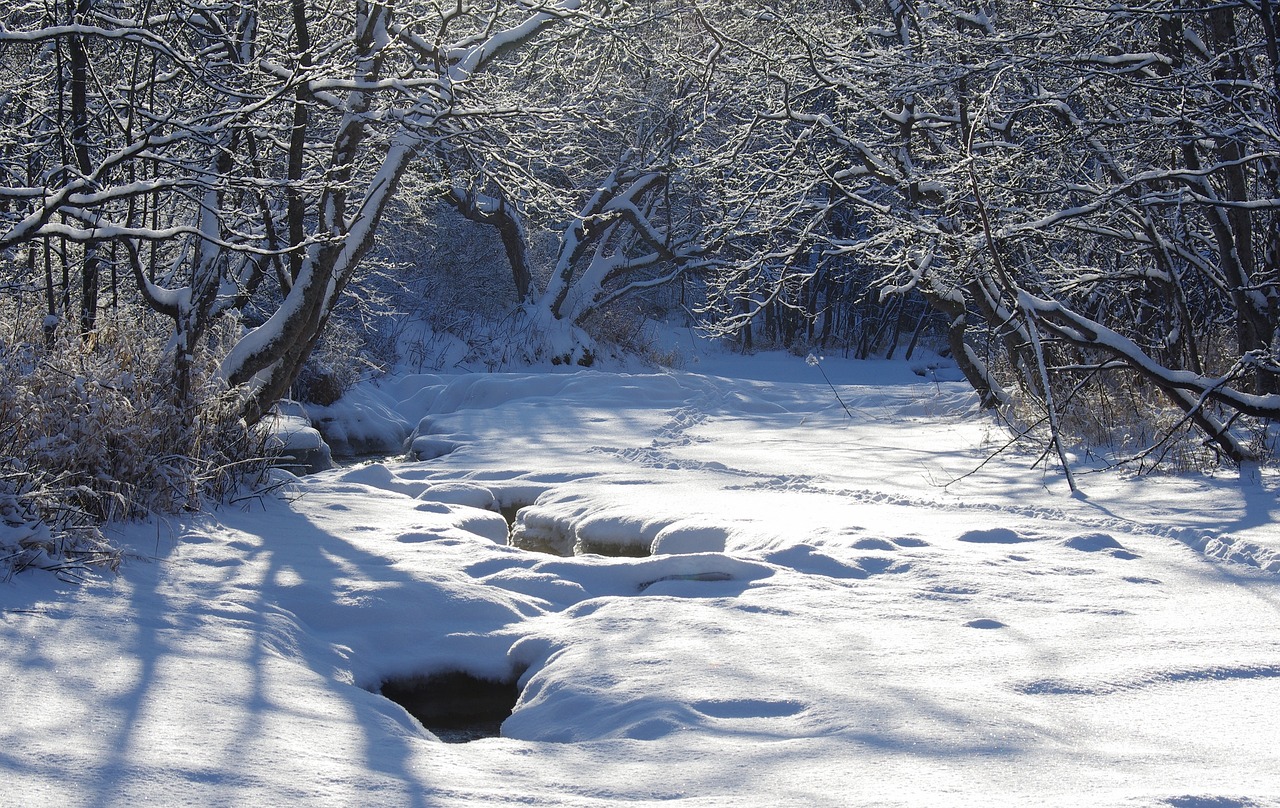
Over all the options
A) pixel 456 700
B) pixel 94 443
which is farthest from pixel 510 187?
pixel 456 700

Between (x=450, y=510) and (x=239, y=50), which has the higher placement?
(x=239, y=50)

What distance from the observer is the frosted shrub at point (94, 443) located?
4.00 meters

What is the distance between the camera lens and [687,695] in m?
3.06

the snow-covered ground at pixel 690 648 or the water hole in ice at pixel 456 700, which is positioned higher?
the snow-covered ground at pixel 690 648

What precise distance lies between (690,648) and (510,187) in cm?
513

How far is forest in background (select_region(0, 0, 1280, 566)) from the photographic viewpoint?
514 cm

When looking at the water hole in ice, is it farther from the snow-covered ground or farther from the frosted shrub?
the frosted shrub

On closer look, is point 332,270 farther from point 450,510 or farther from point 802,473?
point 802,473

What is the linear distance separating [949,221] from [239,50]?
220 inches

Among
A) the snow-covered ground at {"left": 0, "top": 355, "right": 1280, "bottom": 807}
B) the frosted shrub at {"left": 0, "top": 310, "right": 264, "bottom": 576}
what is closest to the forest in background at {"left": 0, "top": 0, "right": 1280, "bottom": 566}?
the frosted shrub at {"left": 0, "top": 310, "right": 264, "bottom": 576}

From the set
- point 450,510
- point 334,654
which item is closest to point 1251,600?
point 334,654

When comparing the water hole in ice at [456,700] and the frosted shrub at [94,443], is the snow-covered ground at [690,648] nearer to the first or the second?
the water hole in ice at [456,700]

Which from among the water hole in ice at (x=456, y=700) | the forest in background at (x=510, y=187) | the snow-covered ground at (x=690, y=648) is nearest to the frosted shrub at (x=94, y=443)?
the forest in background at (x=510, y=187)

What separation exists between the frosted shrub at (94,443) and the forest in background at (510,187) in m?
0.02
